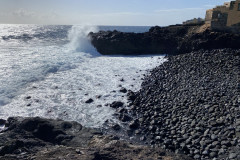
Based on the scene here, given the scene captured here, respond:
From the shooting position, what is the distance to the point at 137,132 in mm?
9547

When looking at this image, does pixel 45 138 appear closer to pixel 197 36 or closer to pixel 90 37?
pixel 197 36

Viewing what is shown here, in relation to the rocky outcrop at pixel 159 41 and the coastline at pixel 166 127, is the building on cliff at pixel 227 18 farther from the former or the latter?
the coastline at pixel 166 127

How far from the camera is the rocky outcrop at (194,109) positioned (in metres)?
7.79

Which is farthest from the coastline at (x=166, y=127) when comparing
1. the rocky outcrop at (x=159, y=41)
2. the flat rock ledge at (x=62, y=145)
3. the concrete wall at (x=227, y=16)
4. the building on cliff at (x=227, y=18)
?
the concrete wall at (x=227, y=16)

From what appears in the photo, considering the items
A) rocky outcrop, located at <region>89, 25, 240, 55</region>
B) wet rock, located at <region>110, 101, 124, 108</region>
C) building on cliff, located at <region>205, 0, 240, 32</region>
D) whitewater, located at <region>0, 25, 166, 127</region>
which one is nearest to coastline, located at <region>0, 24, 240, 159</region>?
wet rock, located at <region>110, 101, 124, 108</region>

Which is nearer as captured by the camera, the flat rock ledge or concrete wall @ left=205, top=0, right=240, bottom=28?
the flat rock ledge

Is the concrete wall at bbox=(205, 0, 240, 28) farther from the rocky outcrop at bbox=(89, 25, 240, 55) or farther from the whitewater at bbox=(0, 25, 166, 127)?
the whitewater at bbox=(0, 25, 166, 127)

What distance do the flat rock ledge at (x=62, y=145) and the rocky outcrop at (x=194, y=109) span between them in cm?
175

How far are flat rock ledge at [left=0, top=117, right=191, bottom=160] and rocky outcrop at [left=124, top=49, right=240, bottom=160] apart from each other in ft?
5.74

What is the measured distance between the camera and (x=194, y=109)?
32.9ft

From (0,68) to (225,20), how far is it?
66.3 feet

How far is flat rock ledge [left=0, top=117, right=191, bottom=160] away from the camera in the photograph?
18.8 feet

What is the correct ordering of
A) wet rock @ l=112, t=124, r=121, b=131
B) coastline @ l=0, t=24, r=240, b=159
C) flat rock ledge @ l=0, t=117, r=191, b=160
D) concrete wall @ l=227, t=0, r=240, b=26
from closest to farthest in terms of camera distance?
flat rock ledge @ l=0, t=117, r=191, b=160 < coastline @ l=0, t=24, r=240, b=159 < wet rock @ l=112, t=124, r=121, b=131 < concrete wall @ l=227, t=0, r=240, b=26

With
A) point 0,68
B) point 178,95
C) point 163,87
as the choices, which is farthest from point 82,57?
point 178,95
